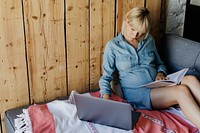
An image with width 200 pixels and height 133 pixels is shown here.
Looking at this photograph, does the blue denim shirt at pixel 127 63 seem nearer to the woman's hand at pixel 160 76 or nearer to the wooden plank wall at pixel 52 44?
the woman's hand at pixel 160 76

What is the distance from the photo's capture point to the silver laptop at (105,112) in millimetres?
1498

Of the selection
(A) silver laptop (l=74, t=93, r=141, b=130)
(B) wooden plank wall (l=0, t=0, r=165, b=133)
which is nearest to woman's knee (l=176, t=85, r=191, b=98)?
(A) silver laptop (l=74, t=93, r=141, b=130)

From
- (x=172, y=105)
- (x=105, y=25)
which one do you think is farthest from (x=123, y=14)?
(x=172, y=105)

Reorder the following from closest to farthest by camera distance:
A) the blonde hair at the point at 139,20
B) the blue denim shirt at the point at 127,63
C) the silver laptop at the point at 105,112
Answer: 1. the silver laptop at the point at 105,112
2. the blonde hair at the point at 139,20
3. the blue denim shirt at the point at 127,63

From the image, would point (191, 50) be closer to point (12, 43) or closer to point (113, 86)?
point (113, 86)

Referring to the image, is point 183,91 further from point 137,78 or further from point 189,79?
point 137,78

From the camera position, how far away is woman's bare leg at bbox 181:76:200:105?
175cm

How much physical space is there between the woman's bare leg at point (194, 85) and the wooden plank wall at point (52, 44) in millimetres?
555

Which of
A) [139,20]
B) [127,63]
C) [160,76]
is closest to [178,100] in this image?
[160,76]

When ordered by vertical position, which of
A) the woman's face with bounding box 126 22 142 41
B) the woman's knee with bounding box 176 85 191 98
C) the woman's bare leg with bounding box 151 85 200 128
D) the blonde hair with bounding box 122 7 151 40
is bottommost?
the woman's bare leg with bounding box 151 85 200 128

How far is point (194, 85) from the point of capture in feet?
5.80

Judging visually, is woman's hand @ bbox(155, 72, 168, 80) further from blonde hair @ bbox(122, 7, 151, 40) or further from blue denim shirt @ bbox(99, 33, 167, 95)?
blonde hair @ bbox(122, 7, 151, 40)

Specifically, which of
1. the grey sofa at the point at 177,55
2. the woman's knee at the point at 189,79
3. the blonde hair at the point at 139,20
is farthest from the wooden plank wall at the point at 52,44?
the woman's knee at the point at 189,79

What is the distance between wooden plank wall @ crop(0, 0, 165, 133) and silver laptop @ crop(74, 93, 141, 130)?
396mm
